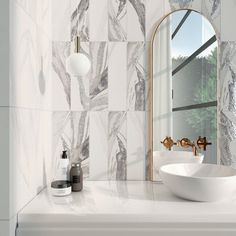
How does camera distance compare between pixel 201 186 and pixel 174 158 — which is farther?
pixel 174 158

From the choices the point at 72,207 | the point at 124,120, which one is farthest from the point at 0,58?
the point at 124,120

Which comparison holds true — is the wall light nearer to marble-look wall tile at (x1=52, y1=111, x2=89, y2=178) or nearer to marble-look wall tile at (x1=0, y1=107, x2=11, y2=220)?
marble-look wall tile at (x1=52, y1=111, x2=89, y2=178)

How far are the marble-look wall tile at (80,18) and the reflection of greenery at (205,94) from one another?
0.69 m

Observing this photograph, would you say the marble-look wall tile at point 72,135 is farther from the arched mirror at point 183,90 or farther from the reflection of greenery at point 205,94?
the reflection of greenery at point 205,94

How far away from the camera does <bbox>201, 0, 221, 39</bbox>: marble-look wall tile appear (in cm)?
167

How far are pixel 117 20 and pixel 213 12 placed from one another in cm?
58

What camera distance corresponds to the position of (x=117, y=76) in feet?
5.50

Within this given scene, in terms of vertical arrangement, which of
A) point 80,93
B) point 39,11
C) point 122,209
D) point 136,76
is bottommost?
point 122,209

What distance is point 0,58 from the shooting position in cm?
104

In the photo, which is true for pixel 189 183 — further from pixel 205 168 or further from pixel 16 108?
pixel 16 108

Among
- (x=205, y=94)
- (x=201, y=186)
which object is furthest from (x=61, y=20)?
(x=201, y=186)

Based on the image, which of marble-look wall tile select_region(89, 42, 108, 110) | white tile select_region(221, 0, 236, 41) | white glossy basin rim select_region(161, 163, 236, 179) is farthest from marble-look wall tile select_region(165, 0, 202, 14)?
white glossy basin rim select_region(161, 163, 236, 179)

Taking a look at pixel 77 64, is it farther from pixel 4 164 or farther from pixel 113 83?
pixel 4 164

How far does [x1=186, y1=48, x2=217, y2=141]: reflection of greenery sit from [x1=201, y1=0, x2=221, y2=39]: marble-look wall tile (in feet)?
0.48
